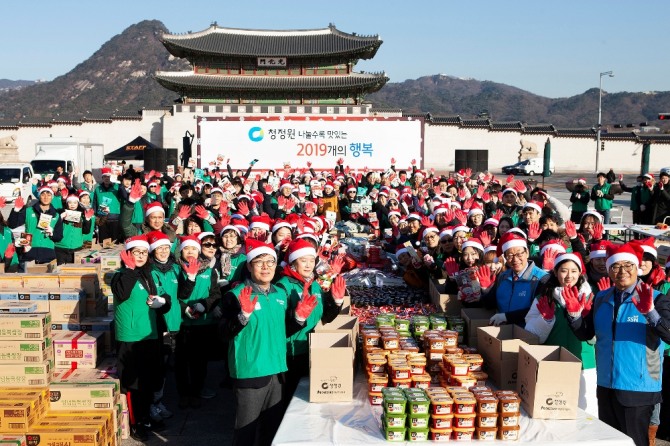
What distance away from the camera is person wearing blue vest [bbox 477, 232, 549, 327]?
549cm

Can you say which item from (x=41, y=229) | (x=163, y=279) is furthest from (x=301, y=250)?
(x=41, y=229)

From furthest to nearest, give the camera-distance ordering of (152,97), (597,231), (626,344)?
(152,97) → (597,231) → (626,344)

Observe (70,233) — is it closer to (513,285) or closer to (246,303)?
(246,303)

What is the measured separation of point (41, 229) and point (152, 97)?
13406 cm

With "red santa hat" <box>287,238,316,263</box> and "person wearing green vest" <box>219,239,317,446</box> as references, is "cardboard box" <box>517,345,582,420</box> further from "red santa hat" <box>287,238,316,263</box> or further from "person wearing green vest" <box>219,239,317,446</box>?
"red santa hat" <box>287,238,316,263</box>

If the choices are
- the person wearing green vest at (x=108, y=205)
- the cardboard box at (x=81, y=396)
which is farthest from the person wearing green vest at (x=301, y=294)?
the person wearing green vest at (x=108, y=205)

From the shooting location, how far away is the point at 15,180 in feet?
77.5

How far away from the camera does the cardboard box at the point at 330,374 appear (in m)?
4.47

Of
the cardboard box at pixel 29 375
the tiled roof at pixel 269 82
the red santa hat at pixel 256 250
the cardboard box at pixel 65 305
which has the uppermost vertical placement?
the tiled roof at pixel 269 82

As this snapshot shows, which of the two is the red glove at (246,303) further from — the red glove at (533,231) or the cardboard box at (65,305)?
the red glove at (533,231)

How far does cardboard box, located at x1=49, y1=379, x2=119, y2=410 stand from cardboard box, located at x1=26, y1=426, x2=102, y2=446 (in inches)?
14.4

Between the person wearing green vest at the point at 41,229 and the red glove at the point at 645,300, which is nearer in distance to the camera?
the red glove at the point at 645,300

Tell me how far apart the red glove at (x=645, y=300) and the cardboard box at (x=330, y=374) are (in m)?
1.98

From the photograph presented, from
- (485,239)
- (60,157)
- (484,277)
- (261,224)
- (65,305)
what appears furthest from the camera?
(60,157)
